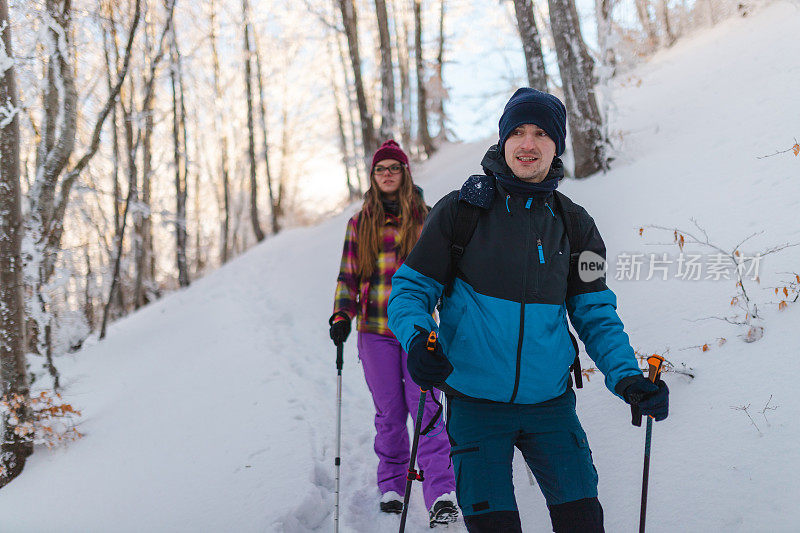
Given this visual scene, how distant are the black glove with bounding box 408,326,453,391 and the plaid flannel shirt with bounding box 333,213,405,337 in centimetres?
152

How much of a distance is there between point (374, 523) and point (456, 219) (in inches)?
92.0

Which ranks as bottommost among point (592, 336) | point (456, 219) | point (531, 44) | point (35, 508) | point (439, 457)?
point (35, 508)

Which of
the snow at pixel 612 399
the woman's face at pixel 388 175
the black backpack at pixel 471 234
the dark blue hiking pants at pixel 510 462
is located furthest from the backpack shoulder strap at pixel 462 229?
the snow at pixel 612 399

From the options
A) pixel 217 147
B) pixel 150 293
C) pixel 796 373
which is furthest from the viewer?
pixel 217 147


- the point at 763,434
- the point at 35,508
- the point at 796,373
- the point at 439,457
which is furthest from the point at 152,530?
the point at 796,373

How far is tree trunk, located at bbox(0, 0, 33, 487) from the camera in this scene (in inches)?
191

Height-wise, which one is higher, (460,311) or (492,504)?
(460,311)

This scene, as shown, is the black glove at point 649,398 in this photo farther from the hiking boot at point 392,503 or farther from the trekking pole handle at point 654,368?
the hiking boot at point 392,503

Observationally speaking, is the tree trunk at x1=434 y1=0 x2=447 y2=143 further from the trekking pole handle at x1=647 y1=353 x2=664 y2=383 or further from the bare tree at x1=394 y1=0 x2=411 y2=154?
the trekking pole handle at x1=647 y1=353 x2=664 y2=383

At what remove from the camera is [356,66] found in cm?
1305

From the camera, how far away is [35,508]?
4195 millimetres

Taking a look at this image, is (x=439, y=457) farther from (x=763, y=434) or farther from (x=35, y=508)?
(x=35, y=508)

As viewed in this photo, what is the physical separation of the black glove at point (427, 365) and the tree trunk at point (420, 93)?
54.0 ft

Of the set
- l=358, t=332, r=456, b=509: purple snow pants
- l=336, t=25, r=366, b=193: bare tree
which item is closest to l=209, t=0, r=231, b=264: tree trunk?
l=336, t=25, r=366, b=193: bare tree
